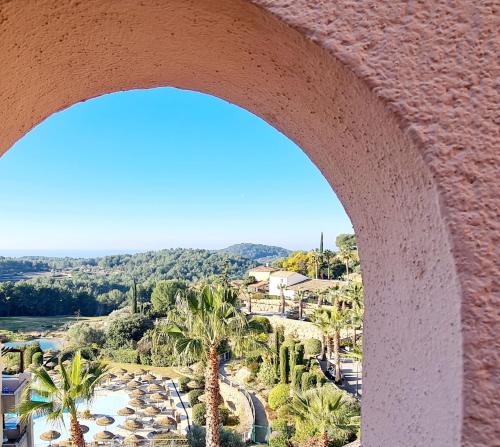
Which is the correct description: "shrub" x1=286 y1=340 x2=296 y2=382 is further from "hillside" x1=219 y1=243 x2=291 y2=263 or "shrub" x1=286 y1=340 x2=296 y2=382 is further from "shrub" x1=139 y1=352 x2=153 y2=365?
"hillside" x1=219 y1=243 x2=291 y2=263

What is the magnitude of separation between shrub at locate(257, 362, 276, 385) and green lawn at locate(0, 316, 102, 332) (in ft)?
80.1

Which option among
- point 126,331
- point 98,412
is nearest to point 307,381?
point 98,412

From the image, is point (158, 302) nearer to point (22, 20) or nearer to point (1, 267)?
point (22, 20)

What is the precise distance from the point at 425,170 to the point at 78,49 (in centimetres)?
85

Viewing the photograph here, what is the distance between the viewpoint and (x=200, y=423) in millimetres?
16484

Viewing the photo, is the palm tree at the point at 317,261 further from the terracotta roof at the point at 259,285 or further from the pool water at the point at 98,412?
the pool water at the point at 98,412

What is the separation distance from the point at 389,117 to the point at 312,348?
24.0m

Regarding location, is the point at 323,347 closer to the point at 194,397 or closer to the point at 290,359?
the point at 290,359

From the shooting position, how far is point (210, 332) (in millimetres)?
10055

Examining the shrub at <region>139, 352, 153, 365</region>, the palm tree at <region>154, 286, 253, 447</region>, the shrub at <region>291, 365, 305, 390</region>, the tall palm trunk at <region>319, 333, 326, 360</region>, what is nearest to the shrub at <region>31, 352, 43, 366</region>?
the shrub at <region>139, 352, 153, 365</region>

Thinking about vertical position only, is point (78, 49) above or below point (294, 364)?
above

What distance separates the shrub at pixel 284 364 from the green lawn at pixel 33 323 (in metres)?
26.4

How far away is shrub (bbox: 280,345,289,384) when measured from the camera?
65.0 ft

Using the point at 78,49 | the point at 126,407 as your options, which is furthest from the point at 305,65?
the point at 126,407
